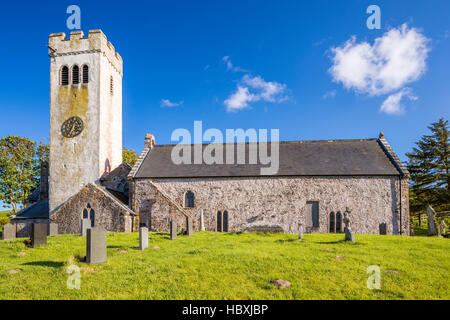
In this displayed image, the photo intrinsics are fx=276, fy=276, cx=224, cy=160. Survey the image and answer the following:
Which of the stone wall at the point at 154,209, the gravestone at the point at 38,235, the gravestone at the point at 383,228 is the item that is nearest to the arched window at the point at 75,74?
the stone wall at the point at 154,209

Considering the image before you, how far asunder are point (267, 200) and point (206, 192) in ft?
18.4

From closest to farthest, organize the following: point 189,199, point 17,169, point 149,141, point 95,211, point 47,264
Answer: point 47,264 → point 95,211 → point 189,199 → point 149,141 → point 17,169

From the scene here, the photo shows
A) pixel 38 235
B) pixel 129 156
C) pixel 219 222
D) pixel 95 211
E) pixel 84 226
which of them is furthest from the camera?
pixel 129 156

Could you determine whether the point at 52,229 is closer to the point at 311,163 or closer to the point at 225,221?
the point at 225,221

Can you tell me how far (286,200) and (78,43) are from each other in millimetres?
26155

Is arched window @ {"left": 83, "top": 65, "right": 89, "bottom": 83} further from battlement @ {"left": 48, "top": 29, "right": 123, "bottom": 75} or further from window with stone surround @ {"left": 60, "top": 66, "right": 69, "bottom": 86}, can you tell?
window with stone surround @ {"left": 60, "top": 66, "right": 69, "bottom": 86}

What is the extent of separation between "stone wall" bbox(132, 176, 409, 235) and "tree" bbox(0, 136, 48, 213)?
25555 millimetres

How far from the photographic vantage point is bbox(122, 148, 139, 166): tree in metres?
51.5

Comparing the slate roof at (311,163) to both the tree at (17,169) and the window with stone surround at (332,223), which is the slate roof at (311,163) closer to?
the window with stone surround at (332,223)

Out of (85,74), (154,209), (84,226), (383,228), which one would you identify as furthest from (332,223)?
(85,74)

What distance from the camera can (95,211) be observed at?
75.8ft

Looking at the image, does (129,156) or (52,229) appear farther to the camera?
(129,156)
